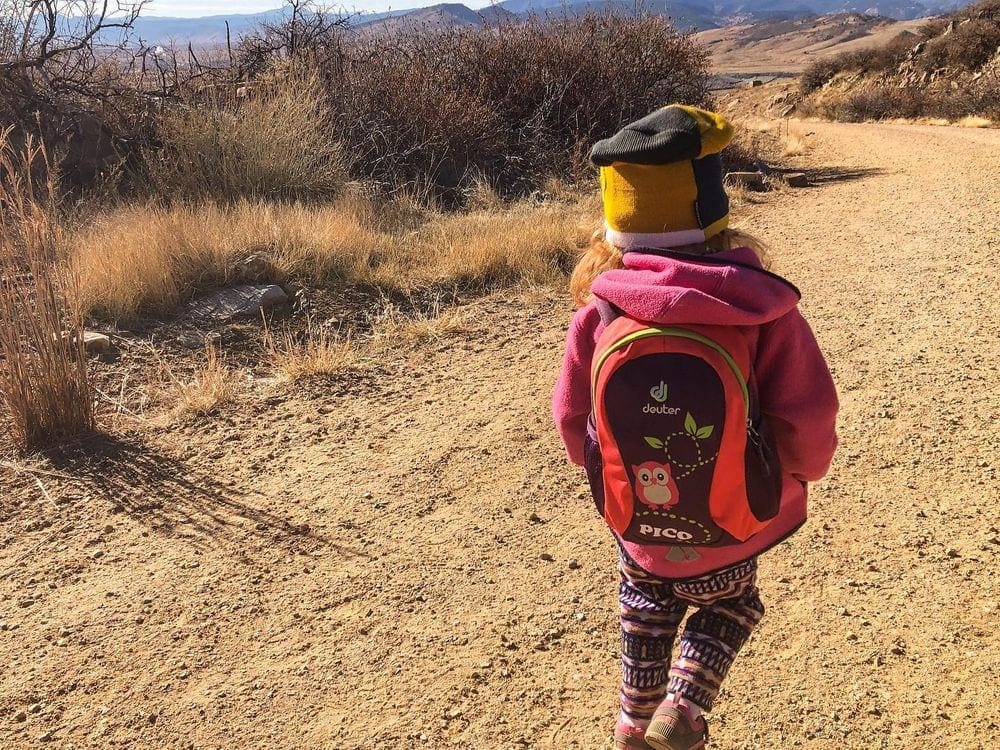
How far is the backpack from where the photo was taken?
147cm

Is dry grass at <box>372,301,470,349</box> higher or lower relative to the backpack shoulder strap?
lower

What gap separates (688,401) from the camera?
4.82ft

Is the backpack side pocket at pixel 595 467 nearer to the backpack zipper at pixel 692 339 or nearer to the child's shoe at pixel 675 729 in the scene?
the backpack zipper at pixel 692 339

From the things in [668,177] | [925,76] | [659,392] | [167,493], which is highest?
[668,177]

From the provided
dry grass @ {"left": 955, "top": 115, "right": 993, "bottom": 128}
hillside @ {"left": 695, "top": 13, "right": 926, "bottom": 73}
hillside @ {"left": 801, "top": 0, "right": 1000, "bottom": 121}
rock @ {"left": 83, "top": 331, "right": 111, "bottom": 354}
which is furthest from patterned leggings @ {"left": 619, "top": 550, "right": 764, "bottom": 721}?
hillside @ {"left": 695, "top": 13, "right": 926, "bottom": 73}

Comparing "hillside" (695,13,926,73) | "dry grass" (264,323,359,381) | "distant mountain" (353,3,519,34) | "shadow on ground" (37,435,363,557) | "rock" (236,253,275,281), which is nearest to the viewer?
"shadow on ground" (37,435,363,557)

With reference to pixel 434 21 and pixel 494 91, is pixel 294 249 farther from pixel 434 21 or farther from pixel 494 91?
pixel 434 21

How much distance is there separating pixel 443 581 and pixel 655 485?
1586mm

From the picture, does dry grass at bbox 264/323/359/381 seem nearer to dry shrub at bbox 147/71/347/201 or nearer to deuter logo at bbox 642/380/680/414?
dry shrub at bbox 147/71/347/201

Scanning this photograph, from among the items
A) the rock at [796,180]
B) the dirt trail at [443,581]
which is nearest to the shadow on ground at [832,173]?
the rock at [796,180]

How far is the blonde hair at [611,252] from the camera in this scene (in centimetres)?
168

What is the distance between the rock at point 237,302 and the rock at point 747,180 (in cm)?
625

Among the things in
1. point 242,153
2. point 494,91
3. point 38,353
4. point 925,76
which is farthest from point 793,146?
point 925,76

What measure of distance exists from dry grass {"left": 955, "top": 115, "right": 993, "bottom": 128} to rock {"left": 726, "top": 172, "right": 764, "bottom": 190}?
11325 mm
